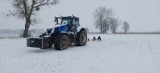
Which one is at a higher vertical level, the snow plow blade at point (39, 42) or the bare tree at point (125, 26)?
the bare tree at point (125, 26)

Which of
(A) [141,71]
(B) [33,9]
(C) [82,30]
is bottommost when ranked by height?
(A) [141,71]

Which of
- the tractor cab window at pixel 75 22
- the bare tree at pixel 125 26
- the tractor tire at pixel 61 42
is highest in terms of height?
the bare tree at pixel 125 26

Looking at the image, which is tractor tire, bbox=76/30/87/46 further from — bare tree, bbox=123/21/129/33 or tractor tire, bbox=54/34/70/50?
Answer: bare tree, bbox=123/21/129/33

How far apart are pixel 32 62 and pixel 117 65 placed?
3832 millimetres

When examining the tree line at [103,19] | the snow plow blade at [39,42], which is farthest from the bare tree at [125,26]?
the snow plow blade at [39,42]

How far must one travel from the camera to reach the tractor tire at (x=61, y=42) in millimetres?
15906

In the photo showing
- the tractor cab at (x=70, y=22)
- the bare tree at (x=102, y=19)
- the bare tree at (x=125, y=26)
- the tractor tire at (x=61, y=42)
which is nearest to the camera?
the tractor tire at (x=61, y=42)

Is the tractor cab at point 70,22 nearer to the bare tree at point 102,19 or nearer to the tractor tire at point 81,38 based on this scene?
the tractor tire at point 81,38

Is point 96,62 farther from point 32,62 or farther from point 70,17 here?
point 70,17

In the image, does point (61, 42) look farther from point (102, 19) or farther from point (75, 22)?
point (102, 19)

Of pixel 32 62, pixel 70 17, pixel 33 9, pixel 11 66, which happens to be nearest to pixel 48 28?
pixel 70 17

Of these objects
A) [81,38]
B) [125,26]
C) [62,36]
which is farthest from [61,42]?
[125,26]

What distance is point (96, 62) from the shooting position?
11359mm

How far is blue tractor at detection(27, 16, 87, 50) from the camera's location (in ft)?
50.2
